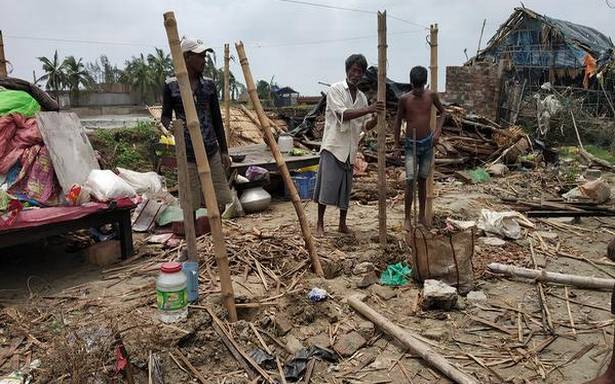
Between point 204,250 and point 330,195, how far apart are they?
153 centimetres

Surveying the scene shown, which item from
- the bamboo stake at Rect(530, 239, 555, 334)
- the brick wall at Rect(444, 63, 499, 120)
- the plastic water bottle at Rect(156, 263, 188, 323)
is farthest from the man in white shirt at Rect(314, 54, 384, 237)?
the brick wall at Rect(444, 63, 499, 120)

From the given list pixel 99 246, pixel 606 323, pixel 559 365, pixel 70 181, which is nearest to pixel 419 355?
pixel 559 365

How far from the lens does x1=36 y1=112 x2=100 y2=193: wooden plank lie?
Result: 4586mm

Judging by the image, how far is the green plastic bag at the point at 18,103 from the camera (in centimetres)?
477

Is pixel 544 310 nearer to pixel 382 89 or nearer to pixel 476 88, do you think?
pixel 382 89

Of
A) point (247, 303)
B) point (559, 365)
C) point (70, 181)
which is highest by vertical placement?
point (70, 181)

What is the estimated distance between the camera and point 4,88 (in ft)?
16.8

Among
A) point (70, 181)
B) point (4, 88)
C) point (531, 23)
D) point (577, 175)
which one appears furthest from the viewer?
point (531, 23)

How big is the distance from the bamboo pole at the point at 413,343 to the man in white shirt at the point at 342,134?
1.78m

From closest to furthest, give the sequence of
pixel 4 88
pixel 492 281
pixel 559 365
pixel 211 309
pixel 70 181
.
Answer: pixel 559 365 → pixel 211 309 → pixel 492 281 → pixel 70 181 → pixel 4 88

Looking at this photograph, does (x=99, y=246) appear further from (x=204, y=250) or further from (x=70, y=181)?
(x=204, y=250)

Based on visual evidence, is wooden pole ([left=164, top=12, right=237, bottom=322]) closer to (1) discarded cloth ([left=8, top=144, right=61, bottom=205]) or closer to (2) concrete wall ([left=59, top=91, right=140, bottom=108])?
(1) discarded cloth ([left=8, top=144, right=61, bottom=205])

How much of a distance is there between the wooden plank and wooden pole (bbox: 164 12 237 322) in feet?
6.71

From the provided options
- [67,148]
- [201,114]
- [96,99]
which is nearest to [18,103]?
[67,148]
